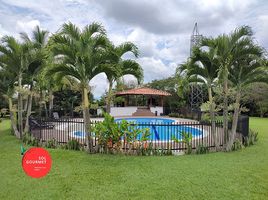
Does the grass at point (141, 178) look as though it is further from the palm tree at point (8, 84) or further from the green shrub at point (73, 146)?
the palm tree at point (8, 84)

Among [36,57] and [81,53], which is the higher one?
[36,57]

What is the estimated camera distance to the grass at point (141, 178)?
14.8 ft

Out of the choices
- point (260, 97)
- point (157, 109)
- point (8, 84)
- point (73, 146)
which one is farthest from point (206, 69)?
point (260, 97)

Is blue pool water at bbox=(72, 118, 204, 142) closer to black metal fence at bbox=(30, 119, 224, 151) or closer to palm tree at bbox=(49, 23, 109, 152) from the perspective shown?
black metal fence at bbox=(30, 119, 224, 151)

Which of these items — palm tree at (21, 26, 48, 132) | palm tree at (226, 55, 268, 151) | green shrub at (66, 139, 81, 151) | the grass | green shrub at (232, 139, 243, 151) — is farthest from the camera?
palm tree at (21, 26, 48, 132)

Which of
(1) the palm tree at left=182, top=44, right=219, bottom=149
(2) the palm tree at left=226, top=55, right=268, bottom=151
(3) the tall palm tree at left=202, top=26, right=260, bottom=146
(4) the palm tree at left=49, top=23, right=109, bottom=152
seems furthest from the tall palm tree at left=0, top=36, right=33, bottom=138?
(2) the palm tree at left=226, top=55, right=268, bottom=151

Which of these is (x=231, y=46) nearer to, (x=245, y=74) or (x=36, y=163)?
(x=245, y=74)

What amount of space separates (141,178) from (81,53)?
166 inches

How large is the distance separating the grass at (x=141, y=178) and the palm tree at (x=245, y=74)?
1521 mm

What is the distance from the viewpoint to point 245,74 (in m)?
8.44

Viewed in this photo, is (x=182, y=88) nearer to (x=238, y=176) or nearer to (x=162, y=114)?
(x=238, y=176)

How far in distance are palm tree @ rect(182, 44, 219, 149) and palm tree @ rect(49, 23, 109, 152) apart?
324 cm

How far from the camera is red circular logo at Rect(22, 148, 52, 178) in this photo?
120 inches

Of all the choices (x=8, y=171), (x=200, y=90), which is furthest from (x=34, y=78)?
(x=200, y=90)
